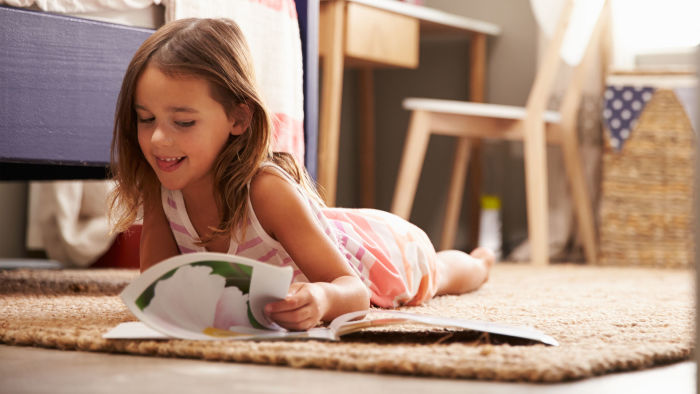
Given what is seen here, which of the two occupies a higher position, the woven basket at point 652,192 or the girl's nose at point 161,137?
the girl's nose at point 161,137

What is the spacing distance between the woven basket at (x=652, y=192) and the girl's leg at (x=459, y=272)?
1.16m

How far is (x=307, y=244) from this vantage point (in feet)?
3.15

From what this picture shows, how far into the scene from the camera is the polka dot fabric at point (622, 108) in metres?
2.52

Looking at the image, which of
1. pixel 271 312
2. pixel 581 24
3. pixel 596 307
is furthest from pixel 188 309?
pixel 581 24

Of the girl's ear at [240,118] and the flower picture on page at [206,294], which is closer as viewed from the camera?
the flower picture on page at [206,294]

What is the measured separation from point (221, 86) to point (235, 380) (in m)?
0.42

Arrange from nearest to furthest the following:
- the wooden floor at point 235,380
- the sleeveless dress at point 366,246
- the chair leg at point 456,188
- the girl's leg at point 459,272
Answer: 1. the wooden floor at point 235,380
2. the sleeveless dress at point 366,246
3. the girl's leg at point 459,272
4. the chair leg at point 456,188

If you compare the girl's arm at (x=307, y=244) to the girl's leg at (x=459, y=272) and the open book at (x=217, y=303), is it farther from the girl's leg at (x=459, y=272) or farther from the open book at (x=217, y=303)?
the girl's leg at (x=459, y=272)

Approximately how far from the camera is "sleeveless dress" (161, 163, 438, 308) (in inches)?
40.5

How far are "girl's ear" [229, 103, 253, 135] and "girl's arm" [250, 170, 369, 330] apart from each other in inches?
2.2

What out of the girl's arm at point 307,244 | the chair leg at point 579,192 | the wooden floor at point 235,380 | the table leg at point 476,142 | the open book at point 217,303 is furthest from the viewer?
the table leg at point 476,142

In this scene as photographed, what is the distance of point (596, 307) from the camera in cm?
117

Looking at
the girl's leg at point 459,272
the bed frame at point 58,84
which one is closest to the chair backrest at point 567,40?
the girl's leg at point 459,272

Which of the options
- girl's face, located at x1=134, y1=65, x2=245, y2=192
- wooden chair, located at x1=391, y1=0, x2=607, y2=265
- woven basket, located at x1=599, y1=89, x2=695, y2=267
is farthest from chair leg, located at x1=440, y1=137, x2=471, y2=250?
girl's face, located at x1=134, y1=65, x2=245, y2=192
